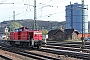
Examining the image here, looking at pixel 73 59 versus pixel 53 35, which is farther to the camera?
pixel 53 35

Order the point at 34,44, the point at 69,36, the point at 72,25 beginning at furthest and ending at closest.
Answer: the point at 72,25, the point at 69,36, the point at 34,44

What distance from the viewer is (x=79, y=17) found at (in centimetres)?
11288

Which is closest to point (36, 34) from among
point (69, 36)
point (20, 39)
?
point (20, 39)

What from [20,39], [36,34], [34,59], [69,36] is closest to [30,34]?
[36,34]

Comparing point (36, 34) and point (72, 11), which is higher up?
point (72, 11)

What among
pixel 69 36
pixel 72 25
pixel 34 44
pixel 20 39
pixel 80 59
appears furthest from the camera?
pixel 72 25

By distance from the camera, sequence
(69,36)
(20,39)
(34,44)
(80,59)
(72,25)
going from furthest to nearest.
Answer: (72,25)
(69,36)
(20,39)
(34,44)
(80,59)

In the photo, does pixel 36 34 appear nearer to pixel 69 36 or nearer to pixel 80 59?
pixel 80 59

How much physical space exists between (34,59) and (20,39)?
15535mm

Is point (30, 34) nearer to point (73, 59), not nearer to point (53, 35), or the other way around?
point (73, 59)

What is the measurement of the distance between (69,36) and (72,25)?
29.8 m

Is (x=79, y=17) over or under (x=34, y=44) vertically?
over

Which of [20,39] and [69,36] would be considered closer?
[20,39]

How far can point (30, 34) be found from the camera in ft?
106
